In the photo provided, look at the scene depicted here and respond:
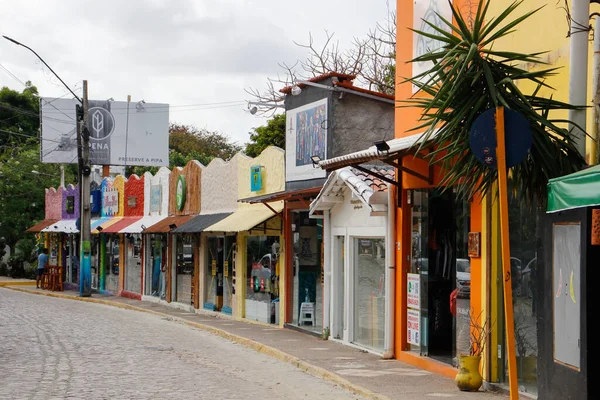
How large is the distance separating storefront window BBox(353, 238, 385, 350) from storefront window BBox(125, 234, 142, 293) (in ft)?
56.9

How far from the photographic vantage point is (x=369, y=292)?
54.5ft

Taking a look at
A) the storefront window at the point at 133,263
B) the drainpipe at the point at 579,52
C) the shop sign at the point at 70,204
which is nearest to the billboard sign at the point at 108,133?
the shop sign at the point at 70,204

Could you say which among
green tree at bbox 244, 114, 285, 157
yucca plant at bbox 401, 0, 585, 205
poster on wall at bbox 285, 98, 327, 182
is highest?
green tree at bbox 244, 114, 285, 157

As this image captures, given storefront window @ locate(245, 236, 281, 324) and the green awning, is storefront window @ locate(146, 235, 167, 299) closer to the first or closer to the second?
storefront window @ locate(245, 236, 281, 324)

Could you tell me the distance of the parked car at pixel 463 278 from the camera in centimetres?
1266

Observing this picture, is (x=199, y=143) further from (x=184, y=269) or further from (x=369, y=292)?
(x=369, y=292)

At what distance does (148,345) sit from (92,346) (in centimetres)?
112

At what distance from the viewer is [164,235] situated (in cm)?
3086

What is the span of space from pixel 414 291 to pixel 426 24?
4.31 metres

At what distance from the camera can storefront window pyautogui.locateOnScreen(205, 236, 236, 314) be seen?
81.5 feet

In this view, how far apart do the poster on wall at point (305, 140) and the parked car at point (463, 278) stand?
21.0ft

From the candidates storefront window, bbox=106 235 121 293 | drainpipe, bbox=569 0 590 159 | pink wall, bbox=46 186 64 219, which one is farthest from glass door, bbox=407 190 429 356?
pink wall, bbox=46 186 64 219

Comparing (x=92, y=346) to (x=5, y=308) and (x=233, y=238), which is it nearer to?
(x=233, y=238)

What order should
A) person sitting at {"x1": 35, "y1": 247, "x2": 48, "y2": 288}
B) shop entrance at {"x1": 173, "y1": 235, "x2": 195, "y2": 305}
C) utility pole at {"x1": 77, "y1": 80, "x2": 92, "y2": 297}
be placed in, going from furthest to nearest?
1. person sitting at {"x1": 35, "y1": 247, "x2": 48, "y2": 288}
2. utility pole at {"x1": 77, "y1": 80, "x2": 92, "y2": 297}
3. shop entrance at {"x1": 173, "y1": 235, "x2": 195, "y2": 305}
